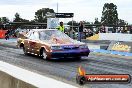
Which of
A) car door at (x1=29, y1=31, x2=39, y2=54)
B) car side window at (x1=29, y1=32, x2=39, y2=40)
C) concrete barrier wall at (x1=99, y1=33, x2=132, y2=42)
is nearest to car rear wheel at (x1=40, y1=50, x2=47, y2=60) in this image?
car door at (x1=29, y1=31, x2=39, y2=54)

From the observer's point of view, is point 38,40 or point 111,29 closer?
point 38,40

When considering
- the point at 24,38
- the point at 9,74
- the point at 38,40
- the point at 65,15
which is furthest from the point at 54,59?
the point at 65,15

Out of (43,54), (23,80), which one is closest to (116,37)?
(43,54)

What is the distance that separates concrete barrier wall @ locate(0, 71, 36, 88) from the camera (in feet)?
16.4

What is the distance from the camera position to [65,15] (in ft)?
122

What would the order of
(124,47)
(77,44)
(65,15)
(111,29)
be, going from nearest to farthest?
1. (77,44)
2. (124,47)
3. (65,15)
4. (111,29)

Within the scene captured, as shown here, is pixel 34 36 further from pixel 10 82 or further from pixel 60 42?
pixel 10 82

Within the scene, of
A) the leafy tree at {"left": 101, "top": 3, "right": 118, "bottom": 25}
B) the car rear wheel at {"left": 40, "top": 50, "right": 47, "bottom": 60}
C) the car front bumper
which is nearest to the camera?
the car front bumper

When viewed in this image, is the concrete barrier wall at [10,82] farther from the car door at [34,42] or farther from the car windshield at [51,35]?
the car door at [34,42]

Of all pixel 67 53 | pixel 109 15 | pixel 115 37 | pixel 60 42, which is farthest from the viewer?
pixel 109 15

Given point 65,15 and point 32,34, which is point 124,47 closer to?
point 32,34

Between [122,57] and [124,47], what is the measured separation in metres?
2.65

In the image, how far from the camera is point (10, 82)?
5.65 metres

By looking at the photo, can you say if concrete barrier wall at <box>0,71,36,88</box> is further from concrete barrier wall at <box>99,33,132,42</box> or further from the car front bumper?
concrete barrier wall at <box>99,33,132,42</box>
